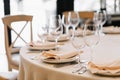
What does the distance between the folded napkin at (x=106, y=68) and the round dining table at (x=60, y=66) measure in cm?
2

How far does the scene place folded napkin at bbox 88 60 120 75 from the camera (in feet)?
4.10

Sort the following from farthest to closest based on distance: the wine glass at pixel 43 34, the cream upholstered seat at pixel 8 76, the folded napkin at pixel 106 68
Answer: the wine glass at pixel 43 34, the cream upholstered seat at pixel 8 76, the folded napkin at pixel 106 68

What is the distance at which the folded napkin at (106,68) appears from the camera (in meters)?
1.25

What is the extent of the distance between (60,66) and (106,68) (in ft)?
0.95

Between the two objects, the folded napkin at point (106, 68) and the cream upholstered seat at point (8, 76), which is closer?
the folded napkin at point (106, 68)

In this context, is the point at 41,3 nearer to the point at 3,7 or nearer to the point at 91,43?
the point at 3,7

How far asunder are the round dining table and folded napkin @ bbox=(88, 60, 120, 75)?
0.07 feet

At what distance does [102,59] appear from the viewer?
1.59 metres

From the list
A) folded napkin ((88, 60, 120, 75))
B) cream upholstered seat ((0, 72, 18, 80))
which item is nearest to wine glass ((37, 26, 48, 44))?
cream upholstered seat ((0, 72, 18, 80))

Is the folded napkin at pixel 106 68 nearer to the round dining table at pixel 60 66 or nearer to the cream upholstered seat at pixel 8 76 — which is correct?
the round dining table at pixel 60 66

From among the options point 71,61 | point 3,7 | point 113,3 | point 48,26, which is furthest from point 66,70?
point 113,3

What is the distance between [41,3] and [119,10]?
5.11 ft

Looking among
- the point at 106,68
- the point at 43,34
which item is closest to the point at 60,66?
the point at 106,68

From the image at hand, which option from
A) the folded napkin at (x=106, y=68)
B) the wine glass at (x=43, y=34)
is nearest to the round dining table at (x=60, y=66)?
the folded napkin at (x=106, y=68)
